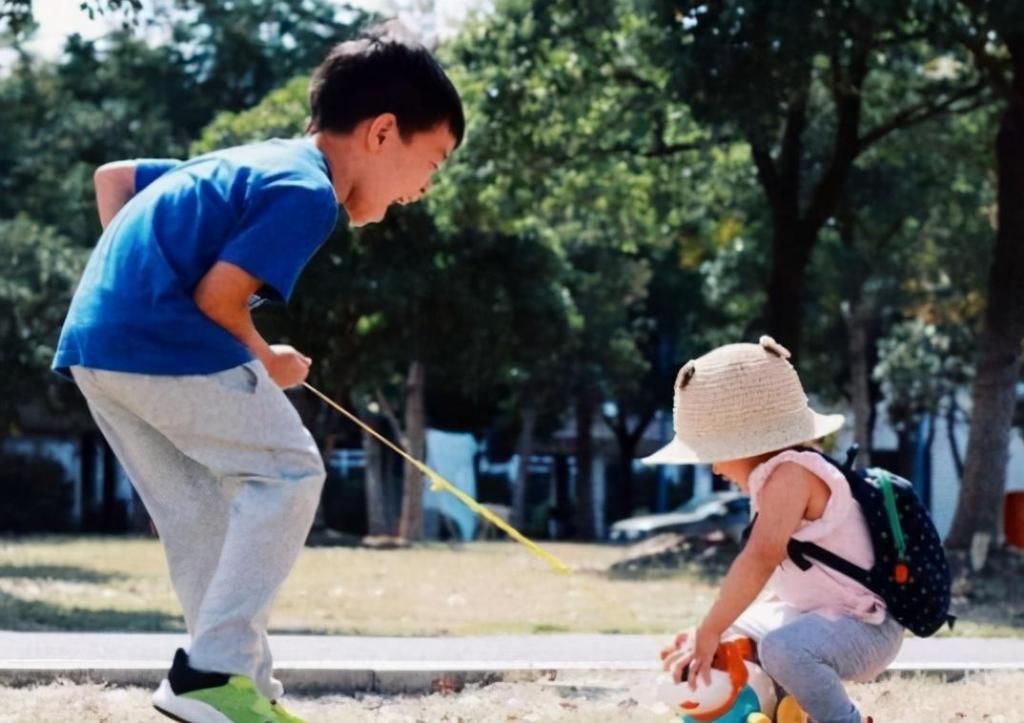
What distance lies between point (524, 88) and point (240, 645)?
15656mm

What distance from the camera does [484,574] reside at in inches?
632

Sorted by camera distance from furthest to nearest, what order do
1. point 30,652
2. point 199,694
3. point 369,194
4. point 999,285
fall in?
point 999,285
point 30,652
point 369,194
point 199,694

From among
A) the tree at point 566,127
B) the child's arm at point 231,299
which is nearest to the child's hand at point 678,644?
the child's arm at point 231,299

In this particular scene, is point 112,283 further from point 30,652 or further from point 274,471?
point 30,652

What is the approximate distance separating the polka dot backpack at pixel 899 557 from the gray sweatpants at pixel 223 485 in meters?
1.27

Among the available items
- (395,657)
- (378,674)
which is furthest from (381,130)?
(395,657)

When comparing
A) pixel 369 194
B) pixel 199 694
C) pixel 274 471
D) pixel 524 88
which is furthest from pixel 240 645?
pixel 524 88

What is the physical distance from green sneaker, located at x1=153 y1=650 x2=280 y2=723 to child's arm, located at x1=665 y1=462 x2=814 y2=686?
1.02m

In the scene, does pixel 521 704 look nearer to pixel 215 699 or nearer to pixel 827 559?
pixel 827 559

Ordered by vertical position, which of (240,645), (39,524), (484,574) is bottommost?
(39,524)

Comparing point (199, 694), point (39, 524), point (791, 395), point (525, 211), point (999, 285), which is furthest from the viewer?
point (39, 524)

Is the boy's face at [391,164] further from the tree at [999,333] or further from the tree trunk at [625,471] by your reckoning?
the tree trunk at [625,471]

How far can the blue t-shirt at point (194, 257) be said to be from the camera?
3.69 metres

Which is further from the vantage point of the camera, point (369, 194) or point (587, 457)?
point (587, 457)
